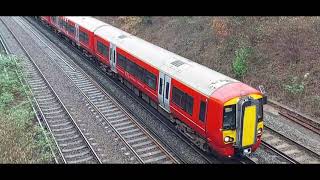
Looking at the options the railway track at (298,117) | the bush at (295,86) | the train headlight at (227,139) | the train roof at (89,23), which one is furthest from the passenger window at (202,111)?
the train roof at (89,23)

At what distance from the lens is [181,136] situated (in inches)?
609

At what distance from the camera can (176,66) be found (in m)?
15.7

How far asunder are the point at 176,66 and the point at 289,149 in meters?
5.67

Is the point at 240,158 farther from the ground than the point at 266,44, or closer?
closer

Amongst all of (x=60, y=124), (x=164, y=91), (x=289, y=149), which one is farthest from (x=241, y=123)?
(x=60, y=124)

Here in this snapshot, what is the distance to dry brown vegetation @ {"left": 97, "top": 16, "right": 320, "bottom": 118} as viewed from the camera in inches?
743

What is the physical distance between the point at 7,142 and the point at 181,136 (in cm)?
684

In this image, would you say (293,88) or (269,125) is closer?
(269,125)

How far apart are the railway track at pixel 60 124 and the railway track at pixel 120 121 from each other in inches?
56.0

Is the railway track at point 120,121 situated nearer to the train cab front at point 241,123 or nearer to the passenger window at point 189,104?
the passenger window at point 189,104

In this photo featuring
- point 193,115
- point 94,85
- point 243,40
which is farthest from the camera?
point 243,40

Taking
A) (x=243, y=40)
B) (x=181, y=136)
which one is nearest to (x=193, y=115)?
(x=181, y=136)
